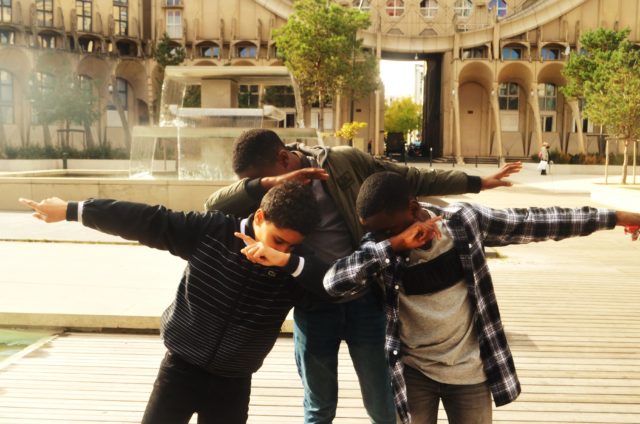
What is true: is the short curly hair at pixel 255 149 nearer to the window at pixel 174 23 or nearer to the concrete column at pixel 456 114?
the concrete column at pixel 456 114

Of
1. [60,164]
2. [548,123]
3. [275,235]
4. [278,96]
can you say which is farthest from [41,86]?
[275,235]

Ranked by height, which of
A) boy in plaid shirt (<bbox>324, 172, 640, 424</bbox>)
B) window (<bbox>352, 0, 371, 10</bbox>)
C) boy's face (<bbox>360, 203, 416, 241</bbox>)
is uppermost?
window (<bbox>352, 0, 371, 10</bbox>)

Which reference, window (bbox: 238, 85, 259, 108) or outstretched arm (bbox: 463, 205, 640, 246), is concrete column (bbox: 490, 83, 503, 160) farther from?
outstretched arm (bbox: 463, 205, 640, 246)

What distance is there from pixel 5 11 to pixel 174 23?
12.1 m

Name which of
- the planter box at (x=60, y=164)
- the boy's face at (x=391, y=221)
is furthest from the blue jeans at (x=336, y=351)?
the planter box at (x=60, y=164)

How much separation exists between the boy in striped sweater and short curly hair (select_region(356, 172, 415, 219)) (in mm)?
197

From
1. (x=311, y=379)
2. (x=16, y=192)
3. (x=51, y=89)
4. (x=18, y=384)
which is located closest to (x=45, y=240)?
(x=16, y=192)

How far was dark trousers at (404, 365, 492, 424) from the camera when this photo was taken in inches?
98.3

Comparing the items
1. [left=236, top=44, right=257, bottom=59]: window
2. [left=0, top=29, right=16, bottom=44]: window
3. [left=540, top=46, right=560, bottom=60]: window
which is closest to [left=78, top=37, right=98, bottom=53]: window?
[left=0, top=29, right=16, bottom=44]: window

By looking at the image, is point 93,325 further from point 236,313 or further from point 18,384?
point 236,313

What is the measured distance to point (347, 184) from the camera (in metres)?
2.92

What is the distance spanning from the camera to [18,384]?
433 cm

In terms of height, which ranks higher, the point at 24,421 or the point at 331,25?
the point at 331,25

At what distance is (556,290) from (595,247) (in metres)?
3.92
